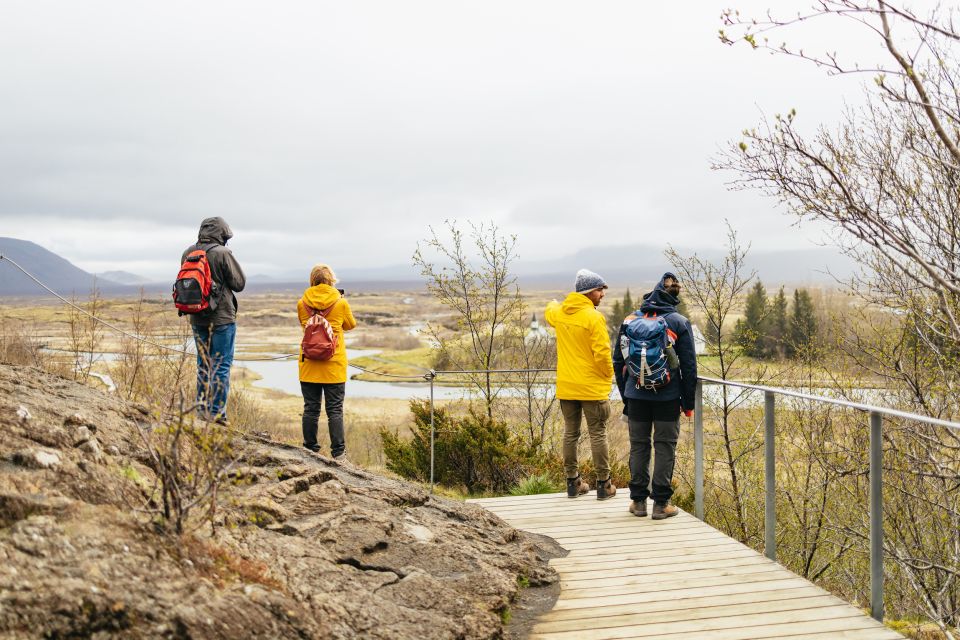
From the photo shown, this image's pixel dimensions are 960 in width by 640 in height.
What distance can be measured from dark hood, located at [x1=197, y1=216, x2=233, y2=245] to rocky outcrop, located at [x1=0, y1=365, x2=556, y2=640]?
1620 mm

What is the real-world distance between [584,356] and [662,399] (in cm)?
83

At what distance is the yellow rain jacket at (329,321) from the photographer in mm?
6809

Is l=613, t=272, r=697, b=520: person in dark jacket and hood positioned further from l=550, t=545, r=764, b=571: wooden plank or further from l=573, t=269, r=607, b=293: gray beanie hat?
l=550, t=545, r=764, b=571: wooden plank

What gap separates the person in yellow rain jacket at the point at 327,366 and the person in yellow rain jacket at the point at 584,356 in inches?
75.3

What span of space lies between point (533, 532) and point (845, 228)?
229 inches

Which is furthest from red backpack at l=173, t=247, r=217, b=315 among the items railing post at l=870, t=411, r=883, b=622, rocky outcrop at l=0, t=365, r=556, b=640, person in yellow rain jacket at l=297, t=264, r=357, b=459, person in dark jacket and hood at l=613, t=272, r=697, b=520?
railing post at l=870, t=411, r=883, b=622

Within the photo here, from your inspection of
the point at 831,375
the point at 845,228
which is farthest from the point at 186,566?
the point at 831,375

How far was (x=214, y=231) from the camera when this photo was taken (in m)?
6.35

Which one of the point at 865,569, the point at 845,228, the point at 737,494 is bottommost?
the point at 865,569

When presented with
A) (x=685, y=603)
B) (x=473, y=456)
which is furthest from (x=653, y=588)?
(x=473, y=456)

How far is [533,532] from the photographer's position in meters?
6.09

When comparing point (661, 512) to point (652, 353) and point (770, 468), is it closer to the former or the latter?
point (770, 468)

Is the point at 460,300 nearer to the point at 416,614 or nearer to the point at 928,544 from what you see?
the point at 928,544

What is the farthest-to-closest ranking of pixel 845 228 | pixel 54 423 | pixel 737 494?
pixel 737 494 → pixel 845 228 → pixel 54 423
